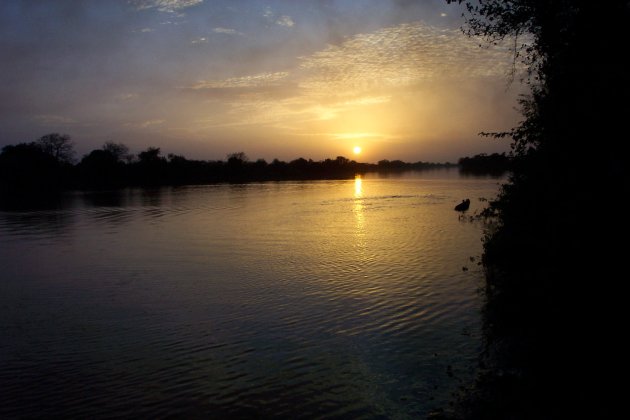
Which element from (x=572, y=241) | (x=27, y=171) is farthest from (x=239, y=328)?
(x=27, y=171)

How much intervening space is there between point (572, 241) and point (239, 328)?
9606mm

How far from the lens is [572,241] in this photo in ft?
31.9

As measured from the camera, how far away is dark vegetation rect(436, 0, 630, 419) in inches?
317

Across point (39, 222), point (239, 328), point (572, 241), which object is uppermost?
point (572, 241)

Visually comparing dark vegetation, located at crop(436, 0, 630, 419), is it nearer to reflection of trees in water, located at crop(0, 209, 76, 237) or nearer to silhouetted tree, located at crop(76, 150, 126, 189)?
reflection of trees in water, located at crop(0, 209, 76, 237)

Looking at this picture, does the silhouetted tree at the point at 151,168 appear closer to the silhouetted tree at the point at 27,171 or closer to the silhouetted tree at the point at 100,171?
the silhouetted tree at the point at 100,171

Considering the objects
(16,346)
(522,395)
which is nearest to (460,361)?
(522,395)

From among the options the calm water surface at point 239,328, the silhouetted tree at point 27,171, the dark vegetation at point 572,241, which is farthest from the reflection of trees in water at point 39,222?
the silhouetted tree at point 27,171

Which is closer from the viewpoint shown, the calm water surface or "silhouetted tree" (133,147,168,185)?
the calm water surface

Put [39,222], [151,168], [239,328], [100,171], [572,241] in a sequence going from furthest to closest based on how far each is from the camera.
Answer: [151,168], [100,171], [39,222], [239,328], [572,241]

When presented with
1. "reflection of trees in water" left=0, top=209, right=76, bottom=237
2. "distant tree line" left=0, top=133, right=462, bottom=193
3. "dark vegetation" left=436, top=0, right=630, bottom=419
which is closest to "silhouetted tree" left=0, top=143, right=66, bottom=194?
"distant tree line" left=0, top=133, right=462, bottom=193

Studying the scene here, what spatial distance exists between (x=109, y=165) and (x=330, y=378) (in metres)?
149

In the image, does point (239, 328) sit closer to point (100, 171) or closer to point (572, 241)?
point (572, 241)

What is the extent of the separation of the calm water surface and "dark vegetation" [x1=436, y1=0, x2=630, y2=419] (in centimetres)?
135
